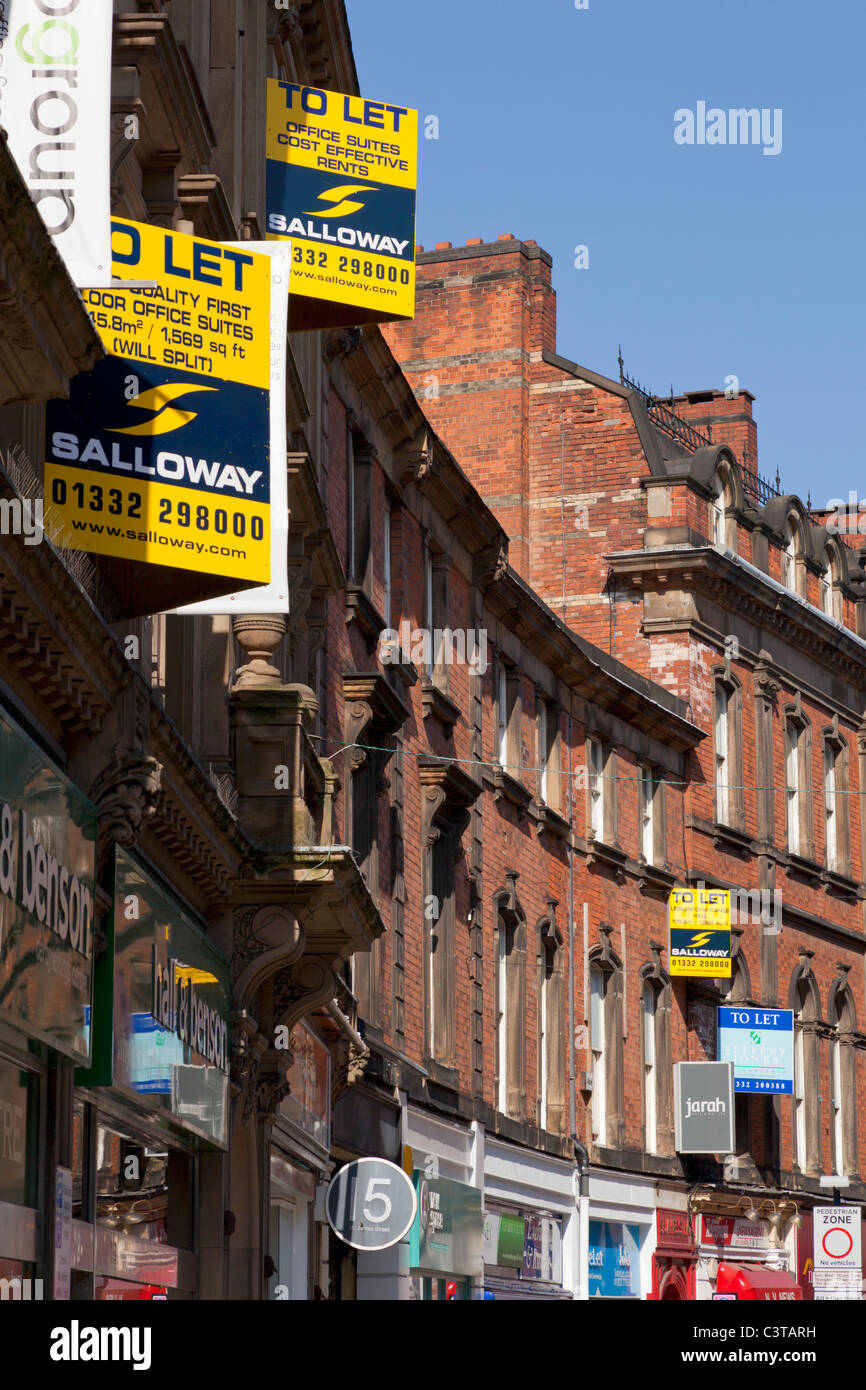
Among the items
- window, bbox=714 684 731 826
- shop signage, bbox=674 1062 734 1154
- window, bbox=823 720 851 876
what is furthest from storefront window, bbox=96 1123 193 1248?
window, bbox=823 720 851 876

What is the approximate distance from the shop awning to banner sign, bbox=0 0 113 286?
2935 cm

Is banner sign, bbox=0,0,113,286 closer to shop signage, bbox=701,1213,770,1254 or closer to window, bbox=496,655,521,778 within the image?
window, bbox=496,655,521,778

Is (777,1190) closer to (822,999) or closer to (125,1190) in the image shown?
(822,999)

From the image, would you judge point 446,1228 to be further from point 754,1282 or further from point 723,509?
point 723,509

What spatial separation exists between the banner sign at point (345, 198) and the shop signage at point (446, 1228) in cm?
1100

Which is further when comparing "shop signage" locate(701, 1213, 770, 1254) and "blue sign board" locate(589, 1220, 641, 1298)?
"shop signage" locate(701, 1213, 770, 1254)

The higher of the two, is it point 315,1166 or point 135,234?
point 135,234

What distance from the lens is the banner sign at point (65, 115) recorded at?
34.1 ft

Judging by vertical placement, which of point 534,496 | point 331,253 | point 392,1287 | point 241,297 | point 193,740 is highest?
point 534,496

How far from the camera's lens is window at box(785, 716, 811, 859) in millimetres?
44875

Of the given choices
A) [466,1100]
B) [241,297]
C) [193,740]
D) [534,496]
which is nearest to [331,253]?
[193,740]

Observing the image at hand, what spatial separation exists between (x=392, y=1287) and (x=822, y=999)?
22.0m

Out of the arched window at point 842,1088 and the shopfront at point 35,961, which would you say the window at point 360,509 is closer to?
the shopfront at point 35,961
